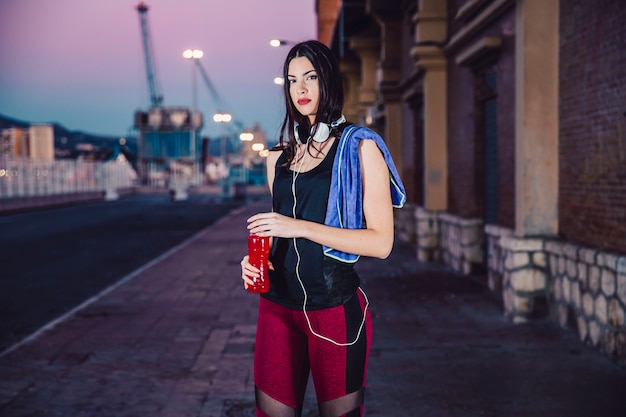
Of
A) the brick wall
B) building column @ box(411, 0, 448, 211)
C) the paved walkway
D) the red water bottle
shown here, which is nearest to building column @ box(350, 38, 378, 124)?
building column @ box(411, 0, 448, 211)

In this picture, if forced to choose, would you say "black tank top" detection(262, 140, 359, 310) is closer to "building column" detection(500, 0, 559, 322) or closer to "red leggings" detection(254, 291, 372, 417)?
"red leggings" detection(254, 291, 372, 417)

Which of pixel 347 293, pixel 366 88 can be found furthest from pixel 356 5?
pixel 347 293

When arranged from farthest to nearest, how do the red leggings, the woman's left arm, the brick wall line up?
the brick wall
the red leggings
the woman's left arm

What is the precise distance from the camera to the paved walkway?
514cm

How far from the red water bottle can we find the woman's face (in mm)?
488

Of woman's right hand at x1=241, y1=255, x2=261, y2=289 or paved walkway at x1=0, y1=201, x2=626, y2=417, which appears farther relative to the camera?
paved walkway at x1=0, y1=201, x2=626, y2=417

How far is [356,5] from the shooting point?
20188 millimetres

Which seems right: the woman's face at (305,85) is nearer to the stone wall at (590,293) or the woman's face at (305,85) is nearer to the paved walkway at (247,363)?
the paved walkway at (247,363)

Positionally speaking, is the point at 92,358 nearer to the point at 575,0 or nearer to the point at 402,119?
the point at 575,0

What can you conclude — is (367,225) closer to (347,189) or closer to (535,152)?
(347,189)

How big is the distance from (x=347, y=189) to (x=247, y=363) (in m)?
4.08

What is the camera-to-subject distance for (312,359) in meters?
2.62

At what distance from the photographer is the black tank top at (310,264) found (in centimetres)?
254

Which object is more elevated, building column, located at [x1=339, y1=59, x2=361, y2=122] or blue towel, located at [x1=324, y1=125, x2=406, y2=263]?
building column, located at [x1=339, y1=59, x2=361, y2=122]
